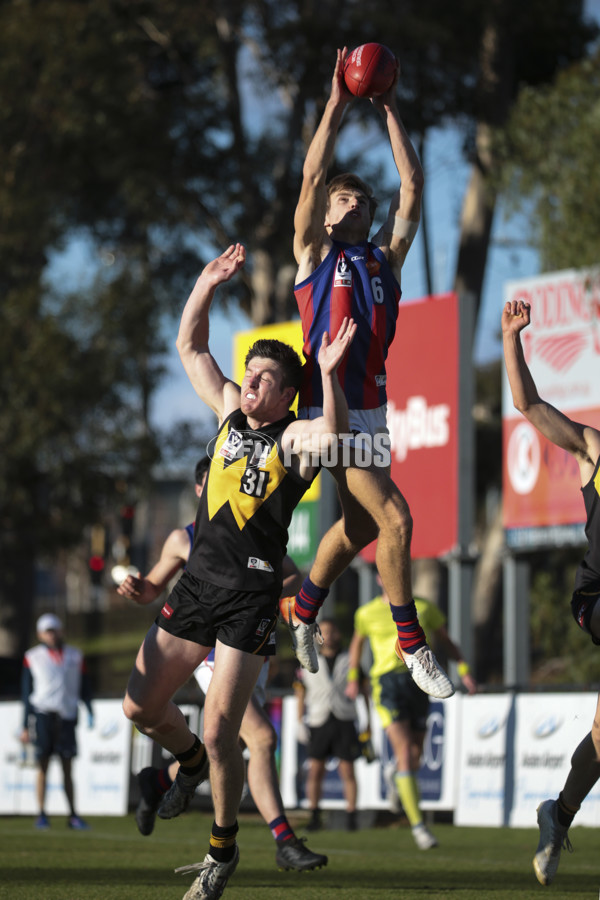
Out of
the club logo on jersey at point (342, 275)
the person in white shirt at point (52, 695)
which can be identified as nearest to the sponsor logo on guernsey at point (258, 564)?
the club logo on jersey at point (342, 275)

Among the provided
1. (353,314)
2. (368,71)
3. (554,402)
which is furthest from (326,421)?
(554,402)

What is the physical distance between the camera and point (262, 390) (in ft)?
21.1

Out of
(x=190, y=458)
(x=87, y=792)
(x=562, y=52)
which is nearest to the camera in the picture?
(x=87, y=792)

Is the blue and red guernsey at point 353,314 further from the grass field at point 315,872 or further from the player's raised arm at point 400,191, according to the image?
the grass field at point 315,872

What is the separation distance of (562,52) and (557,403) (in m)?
11.7

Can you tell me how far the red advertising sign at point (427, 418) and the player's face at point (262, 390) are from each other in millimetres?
10444

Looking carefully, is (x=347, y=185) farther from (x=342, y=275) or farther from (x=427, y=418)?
(x=427, y=418)

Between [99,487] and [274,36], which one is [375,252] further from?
[99,487]

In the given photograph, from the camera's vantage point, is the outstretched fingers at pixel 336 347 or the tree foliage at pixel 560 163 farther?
the tree foliage at pixel 560 163

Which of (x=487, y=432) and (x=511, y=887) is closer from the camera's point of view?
(x=511, y=887)

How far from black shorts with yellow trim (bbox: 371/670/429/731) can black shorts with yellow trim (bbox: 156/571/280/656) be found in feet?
18.5

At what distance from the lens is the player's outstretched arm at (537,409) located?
675cm

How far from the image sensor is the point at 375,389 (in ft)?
22.2

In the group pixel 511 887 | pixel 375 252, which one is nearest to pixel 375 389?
pixel 375 252
